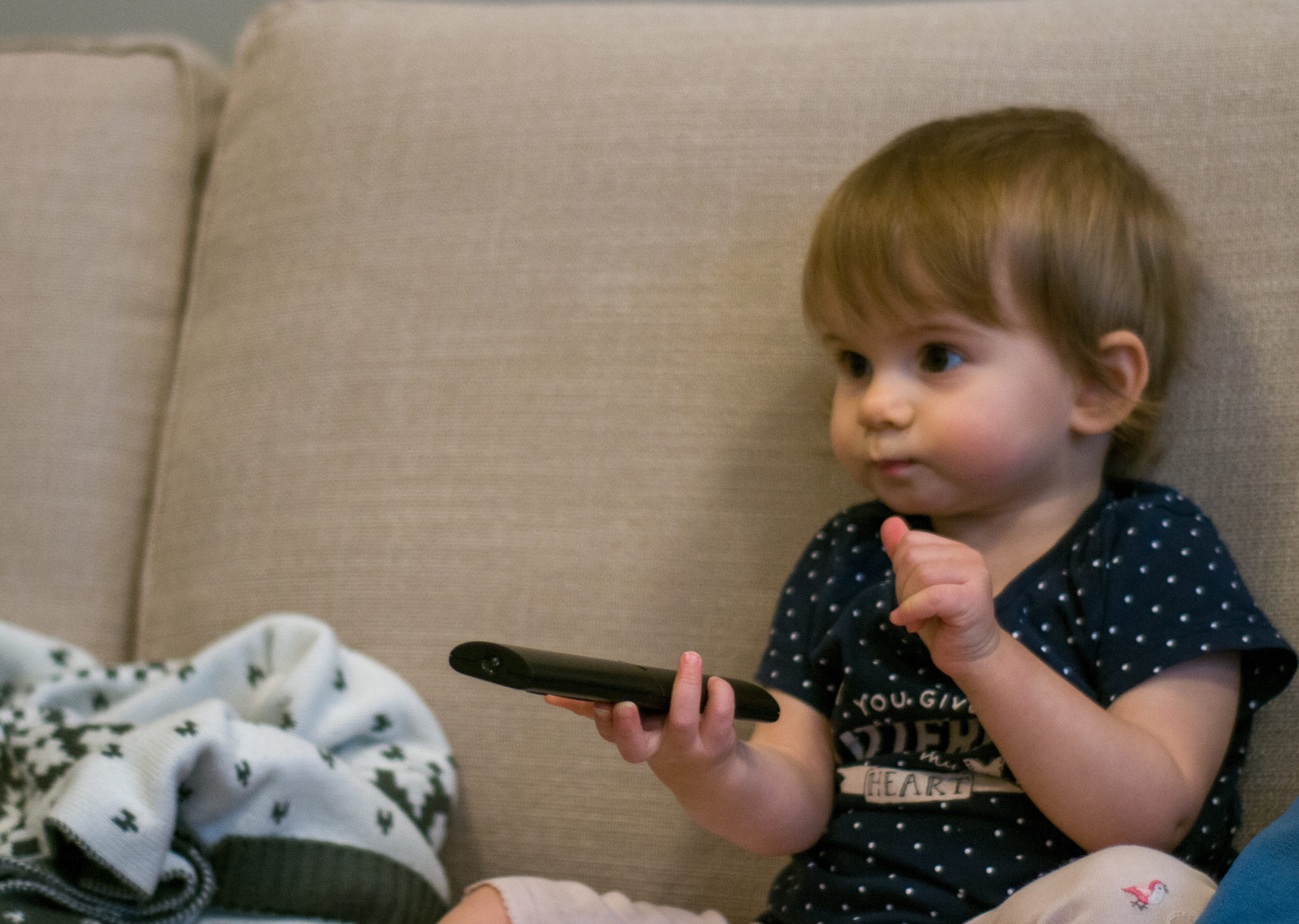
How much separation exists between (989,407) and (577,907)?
0.39m

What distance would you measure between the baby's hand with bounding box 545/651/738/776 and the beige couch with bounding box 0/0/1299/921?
256mm

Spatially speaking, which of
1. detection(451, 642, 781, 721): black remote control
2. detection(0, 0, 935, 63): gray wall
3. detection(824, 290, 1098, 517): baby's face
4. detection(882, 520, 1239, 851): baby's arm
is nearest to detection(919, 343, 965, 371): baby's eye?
detection(824, 290, 1098, 517): baby's face

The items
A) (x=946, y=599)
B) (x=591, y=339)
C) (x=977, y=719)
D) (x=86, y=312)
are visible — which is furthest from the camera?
(x=86, y=312)

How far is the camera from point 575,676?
22.7 inches

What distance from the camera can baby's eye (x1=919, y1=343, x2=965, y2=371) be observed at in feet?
2.50

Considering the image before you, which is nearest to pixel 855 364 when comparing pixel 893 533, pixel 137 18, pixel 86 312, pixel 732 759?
pixel 893 533

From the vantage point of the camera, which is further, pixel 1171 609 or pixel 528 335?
pixel 528 335

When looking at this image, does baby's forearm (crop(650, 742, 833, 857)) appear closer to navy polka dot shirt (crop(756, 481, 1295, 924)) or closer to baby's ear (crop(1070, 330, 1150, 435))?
navy polka dot shirt (crop(756, 481, 1295, 924))

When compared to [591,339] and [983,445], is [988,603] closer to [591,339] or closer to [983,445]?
[983,445]

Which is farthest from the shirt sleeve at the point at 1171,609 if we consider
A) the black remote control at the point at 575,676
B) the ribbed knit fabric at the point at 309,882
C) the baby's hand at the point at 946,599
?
the ribbed knit fabric at the point at 309,882

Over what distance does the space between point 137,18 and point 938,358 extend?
1.36 meters

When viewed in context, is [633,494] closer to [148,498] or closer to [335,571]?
[335,571]

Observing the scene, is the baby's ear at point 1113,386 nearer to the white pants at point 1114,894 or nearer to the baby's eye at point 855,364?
the baby's eye at point 855,364

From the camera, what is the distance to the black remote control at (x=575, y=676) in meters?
0.55
